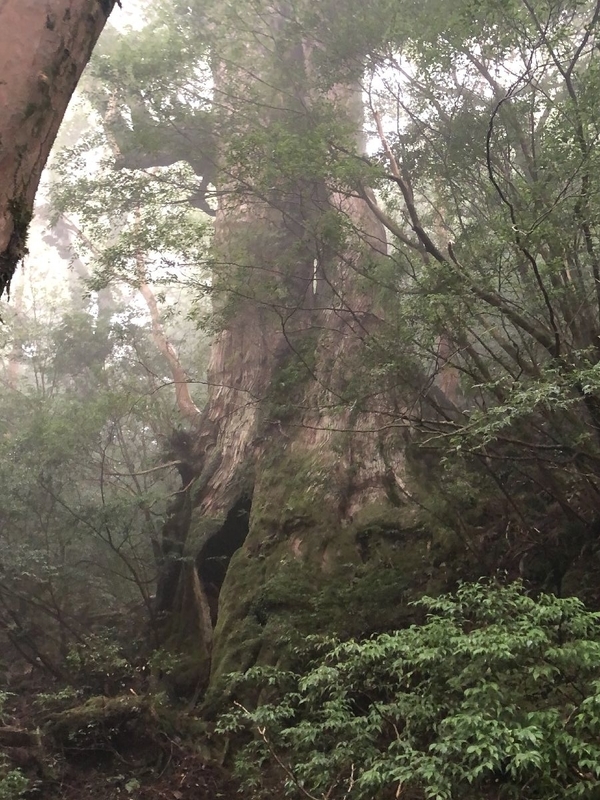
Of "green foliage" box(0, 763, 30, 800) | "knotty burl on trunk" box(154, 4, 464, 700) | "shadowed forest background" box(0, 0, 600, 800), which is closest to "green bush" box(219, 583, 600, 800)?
"shadowed forest background" box(0, 0, 600, 800)

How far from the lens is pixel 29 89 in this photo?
2.54 meters

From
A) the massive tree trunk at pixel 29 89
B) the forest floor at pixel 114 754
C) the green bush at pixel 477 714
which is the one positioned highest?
the massive tree trunk at pixel 29 89

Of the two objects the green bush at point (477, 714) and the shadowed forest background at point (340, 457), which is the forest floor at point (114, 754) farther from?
the green bush at point (477, 714)

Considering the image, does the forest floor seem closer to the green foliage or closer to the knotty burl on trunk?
the green foliage

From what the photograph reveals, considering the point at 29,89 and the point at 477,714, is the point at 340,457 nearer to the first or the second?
the point at 477,714

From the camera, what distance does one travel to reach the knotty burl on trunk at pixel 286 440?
6.63 metres

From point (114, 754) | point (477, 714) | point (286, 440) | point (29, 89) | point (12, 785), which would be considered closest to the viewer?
point (29, 89)

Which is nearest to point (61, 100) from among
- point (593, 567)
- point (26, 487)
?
point (593, 567)

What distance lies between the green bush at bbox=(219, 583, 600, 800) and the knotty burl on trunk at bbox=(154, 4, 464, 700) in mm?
2027

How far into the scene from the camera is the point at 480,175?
24.6ft

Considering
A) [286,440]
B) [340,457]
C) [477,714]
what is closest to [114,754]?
[340,457]

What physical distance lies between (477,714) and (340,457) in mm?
5197

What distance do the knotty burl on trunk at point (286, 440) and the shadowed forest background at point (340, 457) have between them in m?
0.05

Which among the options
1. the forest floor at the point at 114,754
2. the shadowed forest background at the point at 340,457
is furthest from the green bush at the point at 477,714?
the forest floor at the point at 114,754
